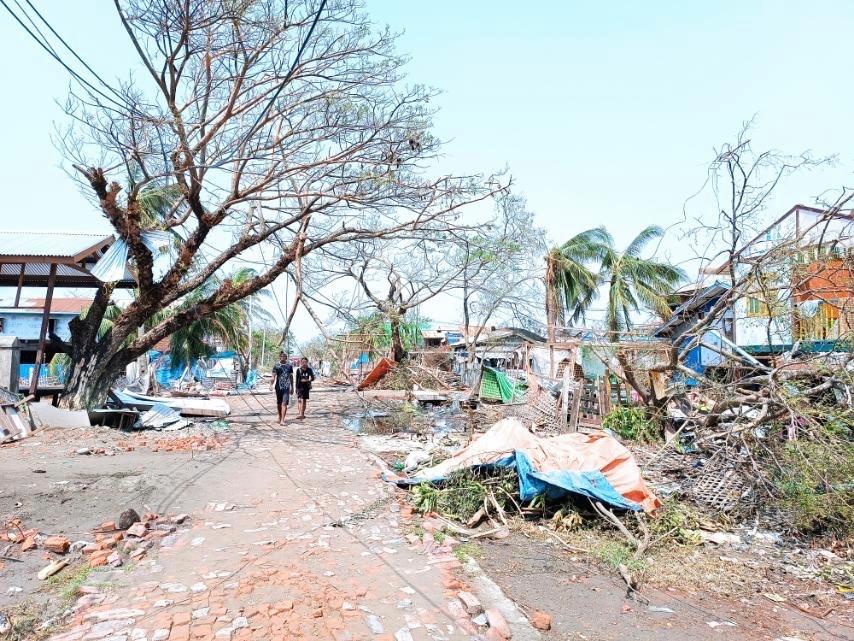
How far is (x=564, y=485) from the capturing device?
5742 millimetres

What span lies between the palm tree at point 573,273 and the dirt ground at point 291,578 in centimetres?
1820

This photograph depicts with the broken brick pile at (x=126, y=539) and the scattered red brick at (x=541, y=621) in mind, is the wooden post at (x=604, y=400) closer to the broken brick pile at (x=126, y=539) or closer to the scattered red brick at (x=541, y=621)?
the scattered red brick at (x=541, y=621)

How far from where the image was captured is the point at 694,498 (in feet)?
21.7

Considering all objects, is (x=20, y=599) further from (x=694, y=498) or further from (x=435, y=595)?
(x=694, y=498)

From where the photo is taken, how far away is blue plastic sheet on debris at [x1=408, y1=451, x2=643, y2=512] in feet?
18.8

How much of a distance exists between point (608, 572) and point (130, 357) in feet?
34.7

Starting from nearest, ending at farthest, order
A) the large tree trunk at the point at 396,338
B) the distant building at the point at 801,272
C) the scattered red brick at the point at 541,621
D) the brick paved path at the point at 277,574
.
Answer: the brick paved path at the point at 277,574
the scattered red brick at the point at 541,621
the distant building at the point at 801,272
the large tree trunk at the point at 396,338

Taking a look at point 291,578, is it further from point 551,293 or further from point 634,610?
point 551,293

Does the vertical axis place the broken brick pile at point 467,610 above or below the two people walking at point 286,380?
below

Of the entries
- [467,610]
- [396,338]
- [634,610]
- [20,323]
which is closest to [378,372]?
[396,338]

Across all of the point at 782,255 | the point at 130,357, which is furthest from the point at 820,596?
the point at 130,357

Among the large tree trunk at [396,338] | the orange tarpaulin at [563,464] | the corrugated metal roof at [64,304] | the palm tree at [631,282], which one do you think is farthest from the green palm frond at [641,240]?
the corrugated metal roof at [64,304]

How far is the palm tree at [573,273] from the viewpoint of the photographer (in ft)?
77.6

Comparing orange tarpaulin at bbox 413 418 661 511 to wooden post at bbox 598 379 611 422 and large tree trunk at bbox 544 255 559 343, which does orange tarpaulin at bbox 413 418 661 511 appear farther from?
large tree trunk at bbox 544 255 559 343
